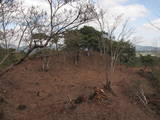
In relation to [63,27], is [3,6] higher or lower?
higher

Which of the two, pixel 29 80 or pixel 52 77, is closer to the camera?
pixel 29 80

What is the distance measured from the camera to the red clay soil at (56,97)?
7.09 meters

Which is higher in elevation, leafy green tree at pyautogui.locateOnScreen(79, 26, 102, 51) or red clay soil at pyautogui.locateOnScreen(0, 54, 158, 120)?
leafy green tree at pyautogui.locateOnScreen(79, 26, 102, 51)

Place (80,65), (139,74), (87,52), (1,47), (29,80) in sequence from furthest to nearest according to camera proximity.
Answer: (87,52) < (80,65) < (139,74) < (29,80) < (1,47)

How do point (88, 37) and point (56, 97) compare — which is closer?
point (56, 97)

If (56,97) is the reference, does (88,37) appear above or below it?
above

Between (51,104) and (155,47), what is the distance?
7407mm

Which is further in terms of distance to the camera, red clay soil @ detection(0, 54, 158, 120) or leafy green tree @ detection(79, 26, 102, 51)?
leafy green tree @ detection(79, 26, 102, 51)

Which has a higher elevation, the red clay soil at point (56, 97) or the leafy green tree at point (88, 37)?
the leafy green tree at point (88, 37)

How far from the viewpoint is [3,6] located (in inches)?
218

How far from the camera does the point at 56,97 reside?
9.43m

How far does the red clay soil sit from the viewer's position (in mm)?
7086

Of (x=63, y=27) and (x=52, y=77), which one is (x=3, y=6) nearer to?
(x=63, y=27)

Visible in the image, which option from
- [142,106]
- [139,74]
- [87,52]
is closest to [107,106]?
[142,106]
